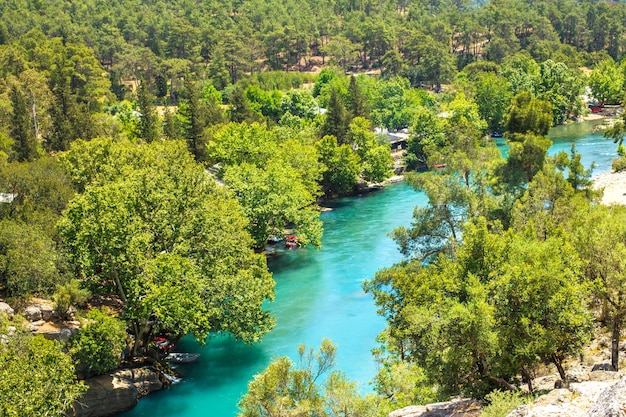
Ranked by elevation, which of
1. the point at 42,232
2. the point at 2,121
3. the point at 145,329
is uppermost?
the point at 2,121

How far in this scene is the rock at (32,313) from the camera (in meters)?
29.8

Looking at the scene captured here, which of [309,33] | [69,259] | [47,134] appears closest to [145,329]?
[69,259]

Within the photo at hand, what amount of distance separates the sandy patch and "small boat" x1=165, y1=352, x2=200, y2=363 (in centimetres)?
2911

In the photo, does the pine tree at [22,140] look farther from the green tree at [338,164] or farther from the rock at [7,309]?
the green tree at [338,164]

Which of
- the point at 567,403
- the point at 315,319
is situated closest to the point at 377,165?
the point at 315,319

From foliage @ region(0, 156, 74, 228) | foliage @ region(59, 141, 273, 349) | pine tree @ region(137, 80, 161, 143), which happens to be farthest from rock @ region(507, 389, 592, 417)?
pine tree @ region(137, 80, 161, 143)

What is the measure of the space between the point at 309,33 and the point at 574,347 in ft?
381

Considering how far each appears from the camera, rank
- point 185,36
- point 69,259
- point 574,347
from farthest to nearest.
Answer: point 185,36 < point 69,259 < point 574,347

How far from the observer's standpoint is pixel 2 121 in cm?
5875

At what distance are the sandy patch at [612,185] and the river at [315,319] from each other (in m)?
14.3

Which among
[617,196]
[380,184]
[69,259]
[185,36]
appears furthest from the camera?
[185,36]

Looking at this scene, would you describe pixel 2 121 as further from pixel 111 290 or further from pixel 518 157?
pixel 518 157

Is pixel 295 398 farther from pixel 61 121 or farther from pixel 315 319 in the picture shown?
pixel 61 121

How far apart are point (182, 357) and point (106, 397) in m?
5.60
